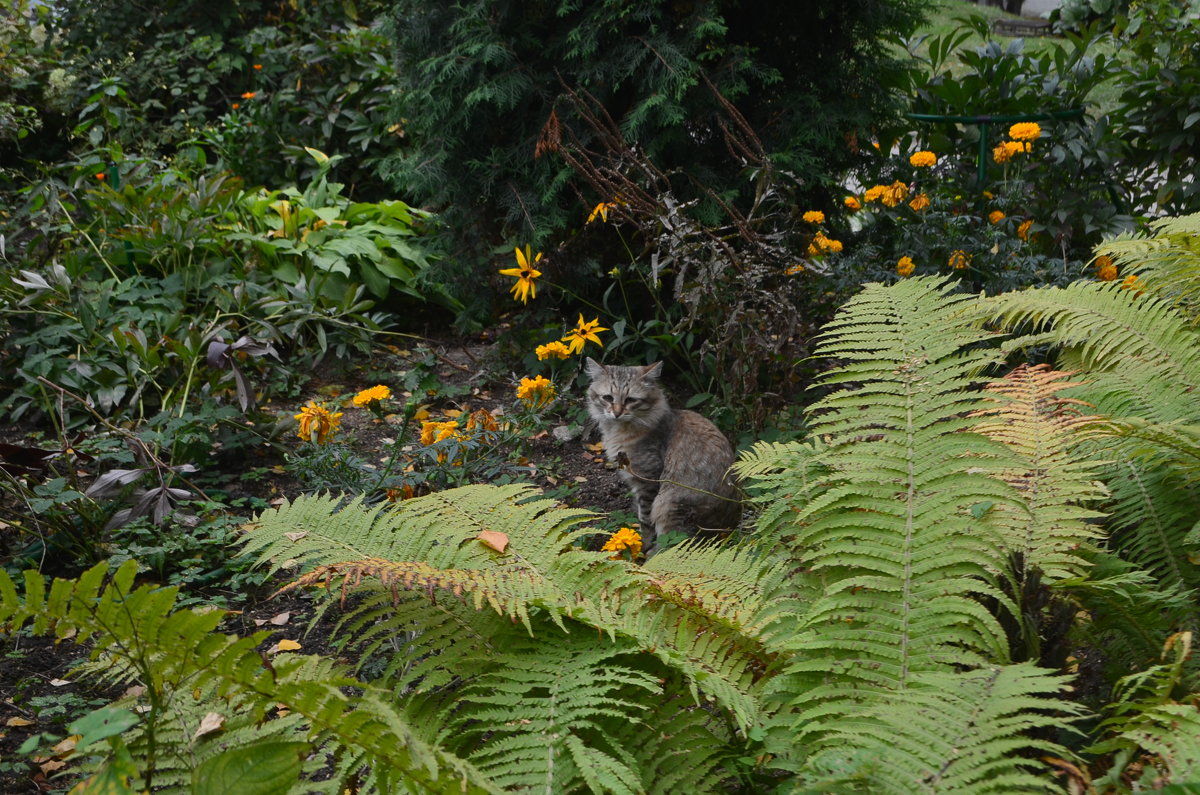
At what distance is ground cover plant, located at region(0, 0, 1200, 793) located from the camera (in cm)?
143

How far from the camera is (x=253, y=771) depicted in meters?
1.24

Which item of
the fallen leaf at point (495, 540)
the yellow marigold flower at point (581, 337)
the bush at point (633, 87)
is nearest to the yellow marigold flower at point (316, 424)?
the yellow marigold flower at point (581, 337)

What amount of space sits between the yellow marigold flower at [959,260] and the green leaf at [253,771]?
355cm

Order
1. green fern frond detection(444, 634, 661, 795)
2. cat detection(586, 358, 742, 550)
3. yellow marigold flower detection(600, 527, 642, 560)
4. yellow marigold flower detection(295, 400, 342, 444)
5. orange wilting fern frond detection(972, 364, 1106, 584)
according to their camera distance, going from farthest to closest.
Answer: cat detection(586, 358, 742, 550) < yellow marigold flower detection(295, 400, 342, 444) < yellow marigold flower detection(600, 527, 642, 560) < orange wilting fern frond detection(972, 364, 1106, 584) < green fern frond detection(444, 634, 661, 795)

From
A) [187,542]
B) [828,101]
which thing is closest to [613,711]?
[187,542]

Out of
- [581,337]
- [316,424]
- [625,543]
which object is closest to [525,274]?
[581,337]

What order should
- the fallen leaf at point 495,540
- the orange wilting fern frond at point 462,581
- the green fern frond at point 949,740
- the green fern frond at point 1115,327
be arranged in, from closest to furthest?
the green fern frond at point 949,740 → the orange wilting fern frond at point 462,581 → the fallen leaf at point 495,540 → the green fern frond at point 1115,327

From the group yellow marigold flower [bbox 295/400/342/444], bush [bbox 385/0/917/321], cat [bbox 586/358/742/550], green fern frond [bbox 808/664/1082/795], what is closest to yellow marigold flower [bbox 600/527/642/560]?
cat [bbox 586/358/742/550]

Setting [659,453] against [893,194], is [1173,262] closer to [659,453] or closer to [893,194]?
[893,194]

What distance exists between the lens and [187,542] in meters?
3.29

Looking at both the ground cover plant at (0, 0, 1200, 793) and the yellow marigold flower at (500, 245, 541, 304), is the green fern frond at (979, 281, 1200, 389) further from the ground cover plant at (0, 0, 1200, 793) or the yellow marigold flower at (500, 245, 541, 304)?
the yellow marigold flower at (500, 245, 541, 304)

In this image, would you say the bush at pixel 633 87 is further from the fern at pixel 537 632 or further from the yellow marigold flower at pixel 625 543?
the fern at pixel 537 632

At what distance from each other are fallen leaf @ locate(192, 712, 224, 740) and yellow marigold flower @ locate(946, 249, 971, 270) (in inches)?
137

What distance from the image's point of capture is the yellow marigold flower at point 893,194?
167 inches
